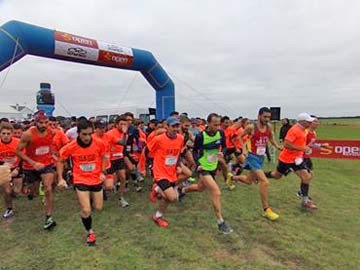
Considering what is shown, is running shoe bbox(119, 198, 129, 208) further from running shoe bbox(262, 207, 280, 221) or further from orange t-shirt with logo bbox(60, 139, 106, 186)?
running shoe bbox(262, 207, 280, 221)

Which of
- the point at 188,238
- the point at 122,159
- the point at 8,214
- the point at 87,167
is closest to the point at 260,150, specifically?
the point at 188,238

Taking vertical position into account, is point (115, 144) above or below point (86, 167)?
above

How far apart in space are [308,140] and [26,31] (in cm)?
785

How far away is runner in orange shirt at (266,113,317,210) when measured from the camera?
677cm

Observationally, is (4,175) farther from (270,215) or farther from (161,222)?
(270,215)

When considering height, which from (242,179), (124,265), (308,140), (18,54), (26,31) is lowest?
(124,265)

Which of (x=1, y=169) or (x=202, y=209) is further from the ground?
(x=1, y=169)

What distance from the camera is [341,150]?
15.6 metres

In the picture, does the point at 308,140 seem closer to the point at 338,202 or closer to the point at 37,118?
the point at 338,202

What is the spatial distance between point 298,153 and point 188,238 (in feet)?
10.3

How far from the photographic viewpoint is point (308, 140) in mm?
7938

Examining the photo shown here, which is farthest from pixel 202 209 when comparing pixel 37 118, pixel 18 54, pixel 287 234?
pixel 18 54

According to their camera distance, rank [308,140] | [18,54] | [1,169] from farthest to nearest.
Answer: [18,54]
[308,140]
[1,169]

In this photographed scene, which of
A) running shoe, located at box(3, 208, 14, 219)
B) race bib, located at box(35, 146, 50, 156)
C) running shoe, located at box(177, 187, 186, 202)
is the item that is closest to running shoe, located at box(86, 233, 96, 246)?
race bib, located at box(35, 146, 50, 156)
